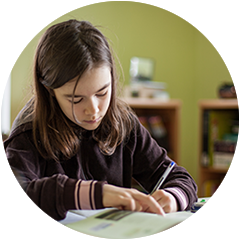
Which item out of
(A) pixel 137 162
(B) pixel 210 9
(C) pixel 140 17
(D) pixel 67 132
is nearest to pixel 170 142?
(C) pixel 140 17

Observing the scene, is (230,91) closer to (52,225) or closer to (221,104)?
(221,104)

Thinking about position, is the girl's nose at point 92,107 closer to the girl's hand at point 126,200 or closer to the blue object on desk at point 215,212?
the girl's hand at point 126,200

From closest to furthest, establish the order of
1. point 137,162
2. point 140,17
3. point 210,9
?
point 137,162 → point 140,17 → point 210,9

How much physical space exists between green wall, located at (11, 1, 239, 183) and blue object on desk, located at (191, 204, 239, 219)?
2.08 meters

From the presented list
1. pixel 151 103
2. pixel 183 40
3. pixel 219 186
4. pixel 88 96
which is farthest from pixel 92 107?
pixel 183 40

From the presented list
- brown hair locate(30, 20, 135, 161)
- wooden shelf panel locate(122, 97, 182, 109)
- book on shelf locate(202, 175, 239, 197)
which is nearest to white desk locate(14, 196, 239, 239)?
brown hair locate(30, 20, 135, 161)

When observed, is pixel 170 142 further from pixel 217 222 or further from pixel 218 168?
pixel 217 222

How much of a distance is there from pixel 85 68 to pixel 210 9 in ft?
9.05

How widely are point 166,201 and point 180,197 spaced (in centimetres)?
6

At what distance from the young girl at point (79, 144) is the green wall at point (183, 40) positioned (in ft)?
5.79

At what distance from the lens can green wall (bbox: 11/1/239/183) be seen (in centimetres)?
284

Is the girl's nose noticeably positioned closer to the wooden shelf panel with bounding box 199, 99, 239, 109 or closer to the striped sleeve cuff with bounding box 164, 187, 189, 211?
Answer: the striped sleeve cuff with bounding box 164, 187, 189, 211

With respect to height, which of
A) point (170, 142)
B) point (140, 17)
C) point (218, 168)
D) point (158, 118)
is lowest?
point (218, 168)

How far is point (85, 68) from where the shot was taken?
0.79 metres
